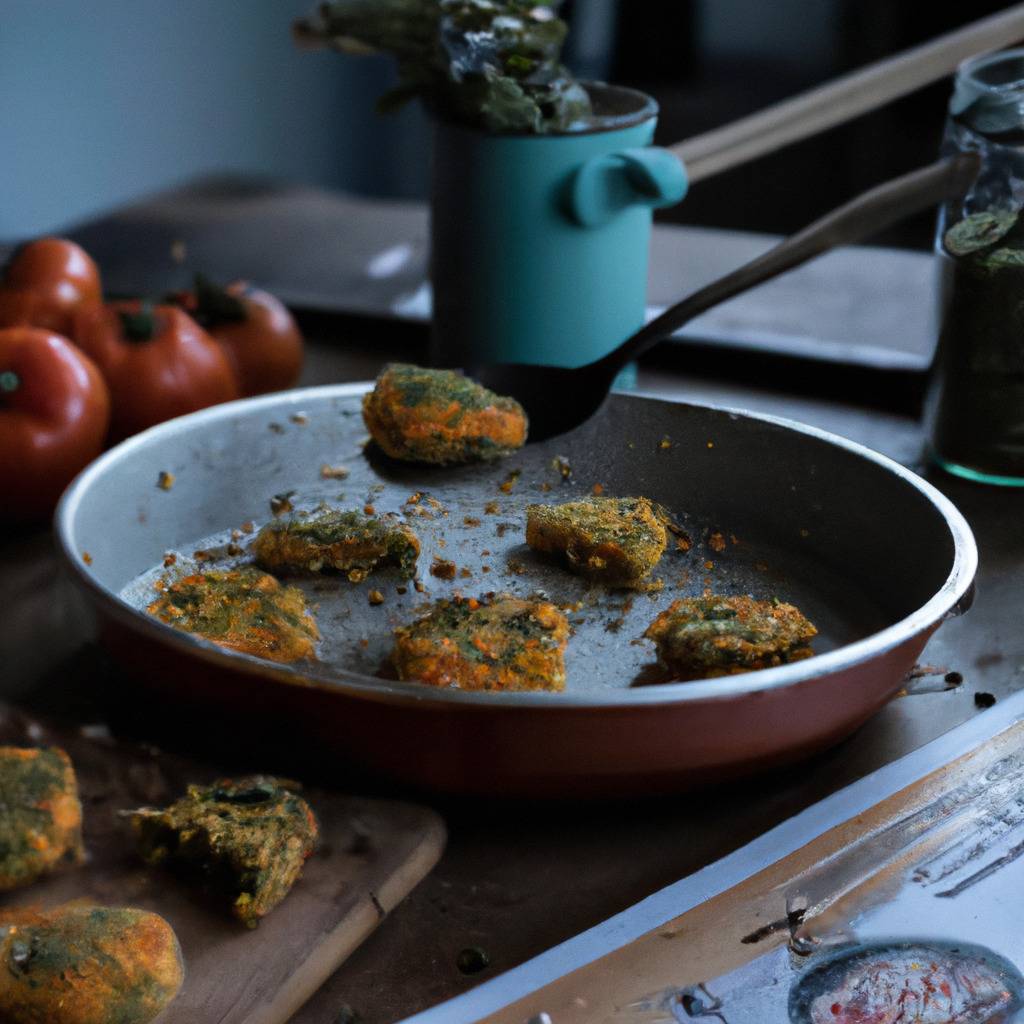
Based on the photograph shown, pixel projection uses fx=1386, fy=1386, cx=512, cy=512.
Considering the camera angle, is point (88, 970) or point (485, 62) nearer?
point (88, 970)

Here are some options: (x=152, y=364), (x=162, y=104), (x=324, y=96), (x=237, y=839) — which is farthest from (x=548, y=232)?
(x=324, y=96)

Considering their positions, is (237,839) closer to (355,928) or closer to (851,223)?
(355,928)

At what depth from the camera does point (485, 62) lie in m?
0.93

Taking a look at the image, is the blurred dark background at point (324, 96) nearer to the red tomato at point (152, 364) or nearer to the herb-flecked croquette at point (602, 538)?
the red tomato at point (152, 364)

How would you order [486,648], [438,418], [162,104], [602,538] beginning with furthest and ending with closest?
[162,104] → [438,418] → [602,538] → [486,648]

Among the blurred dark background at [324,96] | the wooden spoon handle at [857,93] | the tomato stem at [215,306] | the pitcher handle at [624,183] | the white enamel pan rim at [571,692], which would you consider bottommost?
the blurred dark background at [324,96]

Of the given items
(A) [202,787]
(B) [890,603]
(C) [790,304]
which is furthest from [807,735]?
(C) [790,304]

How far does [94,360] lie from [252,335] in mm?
128

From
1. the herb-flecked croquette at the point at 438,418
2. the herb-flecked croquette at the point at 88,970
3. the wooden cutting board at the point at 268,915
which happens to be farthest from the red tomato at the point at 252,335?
the herb-flecked croquette at the point at 88,970

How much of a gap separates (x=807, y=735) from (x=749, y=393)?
562 mm

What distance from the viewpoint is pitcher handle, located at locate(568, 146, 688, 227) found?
3.00 ft

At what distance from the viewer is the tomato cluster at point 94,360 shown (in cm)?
93

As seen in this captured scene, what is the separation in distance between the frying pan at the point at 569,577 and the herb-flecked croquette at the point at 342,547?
10 mm

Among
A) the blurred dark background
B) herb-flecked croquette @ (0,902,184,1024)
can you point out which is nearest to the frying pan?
herb-flecked croquette @ (0,902,184,1024)
